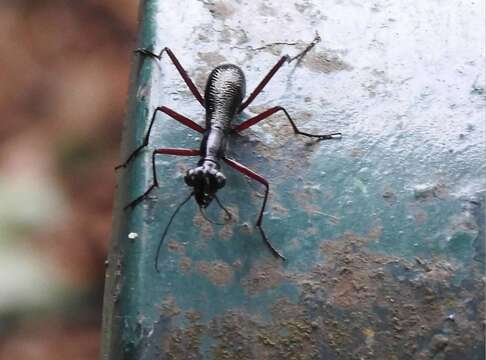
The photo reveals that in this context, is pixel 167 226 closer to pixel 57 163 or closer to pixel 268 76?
pixel 268 76

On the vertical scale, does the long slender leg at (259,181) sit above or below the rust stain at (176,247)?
above

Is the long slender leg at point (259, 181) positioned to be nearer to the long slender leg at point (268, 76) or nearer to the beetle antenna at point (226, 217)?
the beetle antenna at point (226, 217)

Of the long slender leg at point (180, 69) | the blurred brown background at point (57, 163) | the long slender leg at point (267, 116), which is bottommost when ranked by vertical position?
the blurred brown background at point (57, 163)

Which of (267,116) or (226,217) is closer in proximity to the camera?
(226,217)

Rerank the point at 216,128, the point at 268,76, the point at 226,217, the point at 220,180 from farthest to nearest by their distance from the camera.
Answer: the point at 216,128 < the point at 268,76 < the point at 220,180 < the point at 226,217

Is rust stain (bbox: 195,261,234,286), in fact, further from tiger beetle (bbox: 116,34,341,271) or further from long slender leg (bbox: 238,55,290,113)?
long slender leg (bbox: 238,55,290,113)

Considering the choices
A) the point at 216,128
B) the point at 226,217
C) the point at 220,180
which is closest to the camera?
the point at 226,217

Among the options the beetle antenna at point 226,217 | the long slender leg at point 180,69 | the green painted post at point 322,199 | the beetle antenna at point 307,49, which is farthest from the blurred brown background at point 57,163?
the beetle antenna at point 307,49

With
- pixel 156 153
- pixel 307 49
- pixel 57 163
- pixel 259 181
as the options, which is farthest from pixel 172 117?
pixel 57 163
